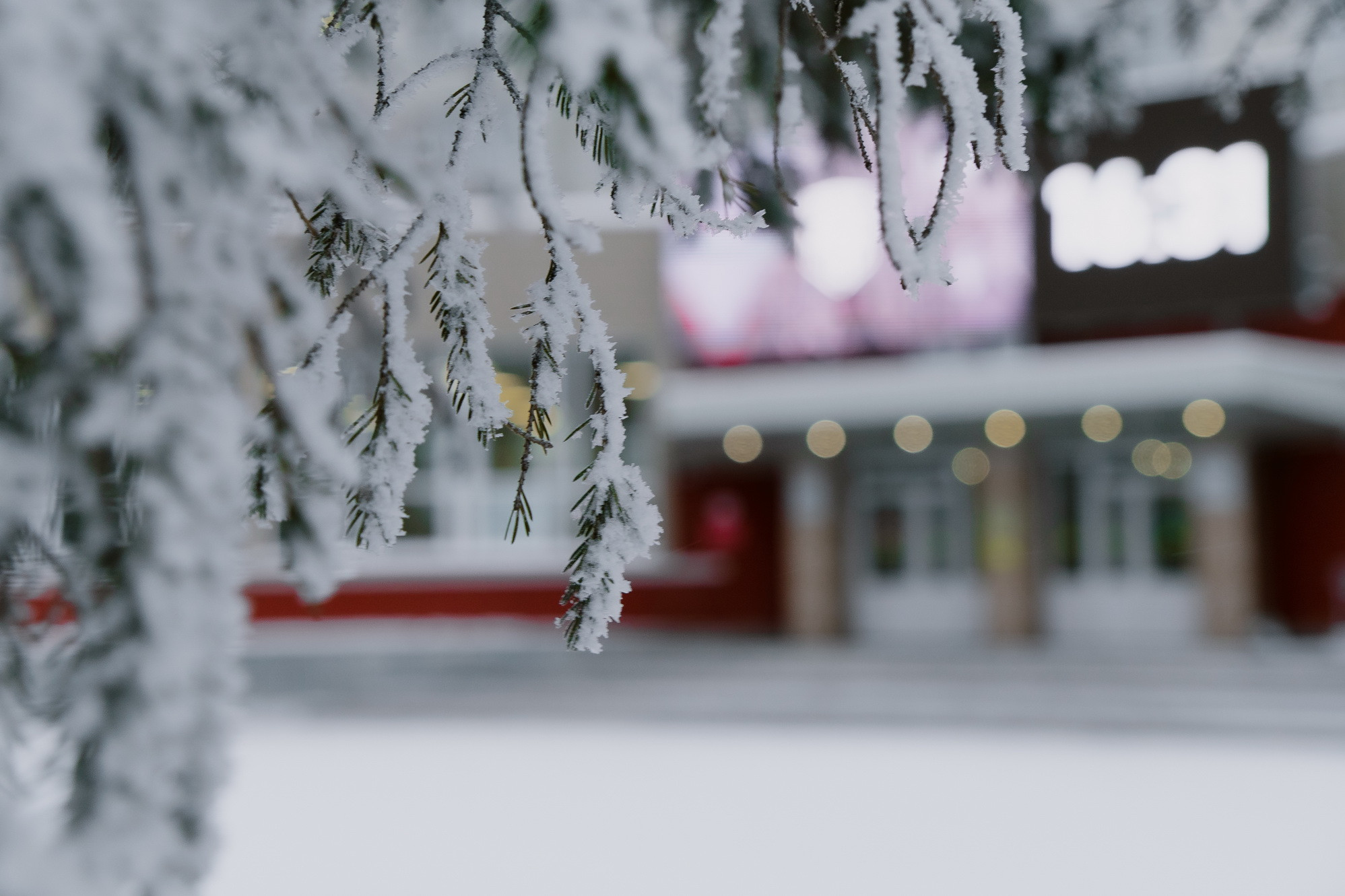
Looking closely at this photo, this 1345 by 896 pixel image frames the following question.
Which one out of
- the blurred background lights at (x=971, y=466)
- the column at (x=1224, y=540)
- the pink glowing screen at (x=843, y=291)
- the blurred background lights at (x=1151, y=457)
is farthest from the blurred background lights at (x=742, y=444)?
the column at (x=1224, y=540)

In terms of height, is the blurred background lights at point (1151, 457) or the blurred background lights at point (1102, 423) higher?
the blurred background lights at point (1102, 423)

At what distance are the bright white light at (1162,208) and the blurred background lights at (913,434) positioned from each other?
20.7 feet

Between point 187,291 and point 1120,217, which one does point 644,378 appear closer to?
point 1120,217

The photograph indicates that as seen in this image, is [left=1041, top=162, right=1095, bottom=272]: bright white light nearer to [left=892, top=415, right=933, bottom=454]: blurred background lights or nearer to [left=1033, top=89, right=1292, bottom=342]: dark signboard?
[left=1033, top=89, right=1292, bottom=342]: dark signboard

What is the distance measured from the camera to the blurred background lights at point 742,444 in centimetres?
1461

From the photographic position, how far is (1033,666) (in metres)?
12.1

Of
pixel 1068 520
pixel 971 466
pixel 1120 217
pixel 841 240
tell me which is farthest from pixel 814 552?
pixel 1120 217

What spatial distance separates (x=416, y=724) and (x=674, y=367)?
724cm

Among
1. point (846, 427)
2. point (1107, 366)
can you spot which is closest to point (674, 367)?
point (846, 427)

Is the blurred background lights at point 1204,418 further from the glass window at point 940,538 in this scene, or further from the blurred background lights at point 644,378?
the blurred background lights at point 644,378

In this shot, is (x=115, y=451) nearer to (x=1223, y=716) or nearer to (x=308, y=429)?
(x=308, y=429)

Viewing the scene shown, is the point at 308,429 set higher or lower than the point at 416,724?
higher

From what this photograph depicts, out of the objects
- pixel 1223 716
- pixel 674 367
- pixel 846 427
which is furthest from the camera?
pixel 674 367

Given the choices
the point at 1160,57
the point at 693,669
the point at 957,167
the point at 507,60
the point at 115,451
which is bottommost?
the point at 693,669
